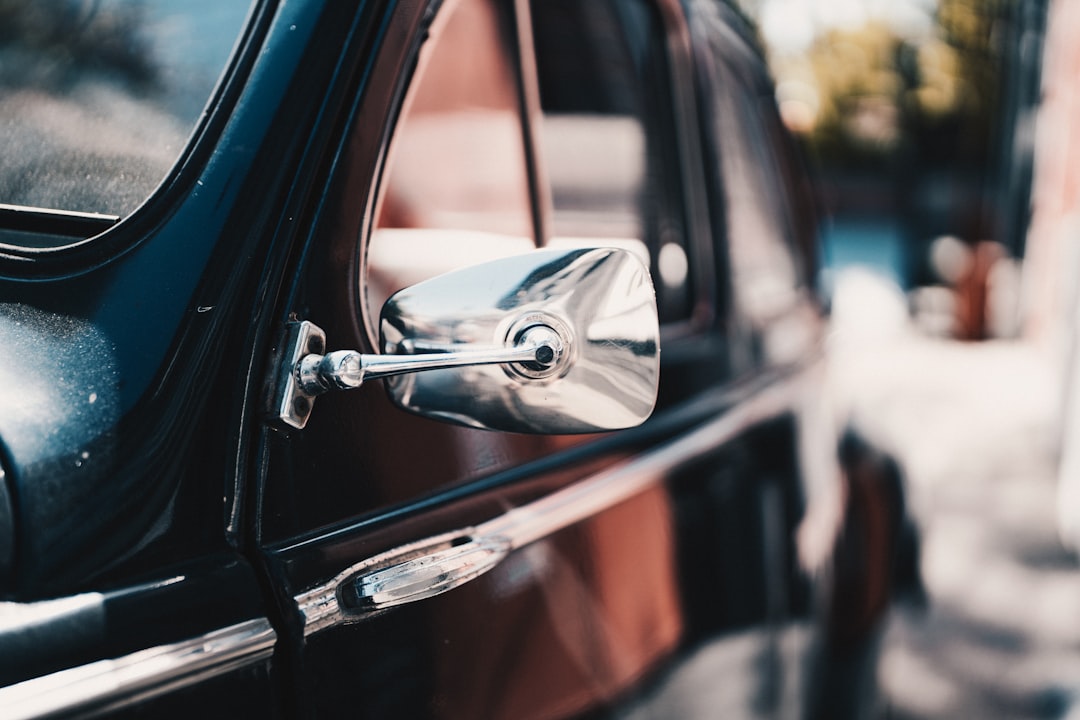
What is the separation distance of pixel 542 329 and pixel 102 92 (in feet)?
2.28

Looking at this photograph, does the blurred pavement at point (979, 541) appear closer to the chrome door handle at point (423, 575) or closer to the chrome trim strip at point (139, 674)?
the chrome door handle at point (423, 575)

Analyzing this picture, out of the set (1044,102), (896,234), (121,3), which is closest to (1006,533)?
(121,3)

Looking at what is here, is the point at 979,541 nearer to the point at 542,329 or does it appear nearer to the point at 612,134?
the point at 612,134

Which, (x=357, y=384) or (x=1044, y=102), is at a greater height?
(x=357, y=384)

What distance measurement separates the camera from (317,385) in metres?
1.06

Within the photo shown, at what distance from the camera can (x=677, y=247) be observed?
2.05m

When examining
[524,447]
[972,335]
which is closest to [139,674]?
[524,447]

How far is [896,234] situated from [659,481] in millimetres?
22784

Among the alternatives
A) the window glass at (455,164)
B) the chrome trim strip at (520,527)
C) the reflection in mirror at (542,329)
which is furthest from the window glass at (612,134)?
the reflection in mirror at (542,329)

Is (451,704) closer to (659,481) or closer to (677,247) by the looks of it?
(659,481)

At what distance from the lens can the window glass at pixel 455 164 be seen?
1307mm

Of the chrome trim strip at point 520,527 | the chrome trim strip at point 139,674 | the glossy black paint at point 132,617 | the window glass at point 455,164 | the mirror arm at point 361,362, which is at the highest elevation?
the window glass at point 455,164

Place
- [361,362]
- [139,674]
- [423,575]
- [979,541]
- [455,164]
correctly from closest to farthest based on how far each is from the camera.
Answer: [139,674] < [361,362] < [423,575] < [455,164] < [979,541]

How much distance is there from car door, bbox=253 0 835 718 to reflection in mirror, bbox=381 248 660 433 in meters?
0.05
